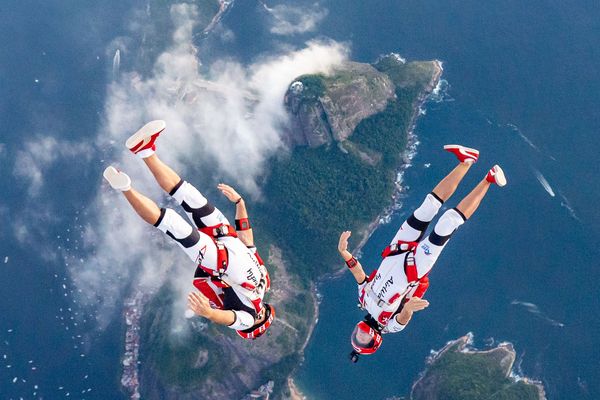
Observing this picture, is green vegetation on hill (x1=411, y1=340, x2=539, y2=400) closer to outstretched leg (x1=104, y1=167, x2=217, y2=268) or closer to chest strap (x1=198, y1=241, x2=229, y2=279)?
chest strap (x1=198, y1=241, x2=229, y2=279)

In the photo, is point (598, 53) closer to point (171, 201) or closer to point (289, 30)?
point (289, 30)

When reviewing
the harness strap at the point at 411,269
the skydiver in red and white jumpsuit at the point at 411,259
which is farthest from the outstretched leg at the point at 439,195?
the harness strap at the point at 411,269

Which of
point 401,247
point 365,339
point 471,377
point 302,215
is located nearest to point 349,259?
point 401,247

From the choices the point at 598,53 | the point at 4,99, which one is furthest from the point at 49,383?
the point at 598,53

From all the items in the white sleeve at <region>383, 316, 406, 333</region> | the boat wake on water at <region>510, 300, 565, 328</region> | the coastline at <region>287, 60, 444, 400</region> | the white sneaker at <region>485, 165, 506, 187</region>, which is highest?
the white sneaker at <region>485, 165, 506, 187</region>

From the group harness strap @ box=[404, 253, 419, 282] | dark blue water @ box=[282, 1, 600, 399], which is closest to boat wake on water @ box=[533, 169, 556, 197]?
dark blue water @ box=[282, 1, 600, 399]

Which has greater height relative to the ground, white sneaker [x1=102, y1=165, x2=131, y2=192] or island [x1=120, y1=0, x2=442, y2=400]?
white sneaker [x1=102, y1=165, x2=131, y2=192]
